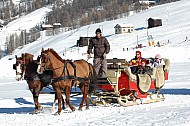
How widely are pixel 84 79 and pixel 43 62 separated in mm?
1605

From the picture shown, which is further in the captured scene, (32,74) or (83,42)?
(83,42)

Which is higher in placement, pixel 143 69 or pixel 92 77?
pixel 143 69

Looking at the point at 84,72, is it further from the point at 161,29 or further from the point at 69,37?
the point at 69,37

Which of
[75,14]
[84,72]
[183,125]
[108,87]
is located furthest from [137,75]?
[75,14]

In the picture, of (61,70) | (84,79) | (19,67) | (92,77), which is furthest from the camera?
(92,77)

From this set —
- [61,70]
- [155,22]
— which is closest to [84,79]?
[61,70]

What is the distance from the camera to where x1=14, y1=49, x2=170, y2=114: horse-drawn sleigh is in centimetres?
1164

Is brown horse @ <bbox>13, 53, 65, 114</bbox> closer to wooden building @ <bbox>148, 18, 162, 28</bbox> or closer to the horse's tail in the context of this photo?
the horse's tail

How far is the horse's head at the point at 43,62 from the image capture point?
11312mm

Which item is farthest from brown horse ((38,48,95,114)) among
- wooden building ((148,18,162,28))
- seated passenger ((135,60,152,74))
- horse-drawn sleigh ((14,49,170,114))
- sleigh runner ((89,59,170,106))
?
wooden building ((148,18,162,28))

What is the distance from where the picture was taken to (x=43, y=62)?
37.5 ft

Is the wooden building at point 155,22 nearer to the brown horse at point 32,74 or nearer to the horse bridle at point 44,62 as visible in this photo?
the brown horse at point 32,74

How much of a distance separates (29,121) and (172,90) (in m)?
8.51

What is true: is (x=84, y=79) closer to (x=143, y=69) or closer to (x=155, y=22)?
(x=143, y=69)
